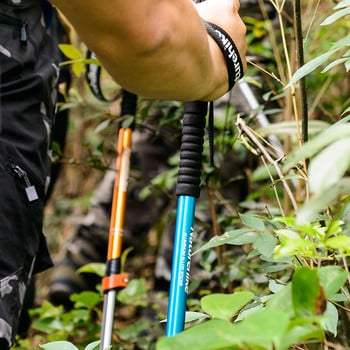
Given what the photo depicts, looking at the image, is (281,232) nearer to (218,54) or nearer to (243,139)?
(218,54)

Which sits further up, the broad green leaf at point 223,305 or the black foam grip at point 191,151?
the black foam grip at point 191,151

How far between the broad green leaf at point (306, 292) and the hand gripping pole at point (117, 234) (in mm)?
920

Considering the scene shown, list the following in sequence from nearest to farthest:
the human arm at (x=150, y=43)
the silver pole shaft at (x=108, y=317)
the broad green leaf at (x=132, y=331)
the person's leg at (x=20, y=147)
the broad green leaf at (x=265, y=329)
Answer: the broad green leaf at (x=265, y=329), the human arm at (x=150, y=43), the person's leg at (x=20, y=147), the silver pole shaft at (x=108, y=317), the broad green leaf at (x=132, y=331)

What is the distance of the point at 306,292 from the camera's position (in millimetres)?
581

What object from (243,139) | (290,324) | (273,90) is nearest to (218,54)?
(243,139)

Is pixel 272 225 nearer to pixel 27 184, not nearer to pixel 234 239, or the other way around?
pixel 234 239

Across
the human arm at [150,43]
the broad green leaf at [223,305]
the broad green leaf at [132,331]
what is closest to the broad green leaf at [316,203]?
the broad green leaf at [223,305]

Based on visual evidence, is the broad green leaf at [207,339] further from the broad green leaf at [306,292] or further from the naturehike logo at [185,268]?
the naturehike logo at [185,268]

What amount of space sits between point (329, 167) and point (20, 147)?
0.87m

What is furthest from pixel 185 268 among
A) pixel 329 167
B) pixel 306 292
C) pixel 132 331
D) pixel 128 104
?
pixel 132 331

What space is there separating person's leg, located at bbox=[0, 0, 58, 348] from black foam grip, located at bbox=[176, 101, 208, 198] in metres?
0.34

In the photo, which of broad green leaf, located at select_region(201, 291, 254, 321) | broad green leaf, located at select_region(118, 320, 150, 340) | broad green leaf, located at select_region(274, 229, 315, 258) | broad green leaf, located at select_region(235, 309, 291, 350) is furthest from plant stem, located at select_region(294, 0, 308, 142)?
broad green leaf, located at select_region(118, 320, 150, 340)

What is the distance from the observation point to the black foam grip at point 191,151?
107 centimetres

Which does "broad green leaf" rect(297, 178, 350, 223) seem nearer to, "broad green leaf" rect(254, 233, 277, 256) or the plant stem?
"broad green leaf" rect(254, 233, 277, 256)
